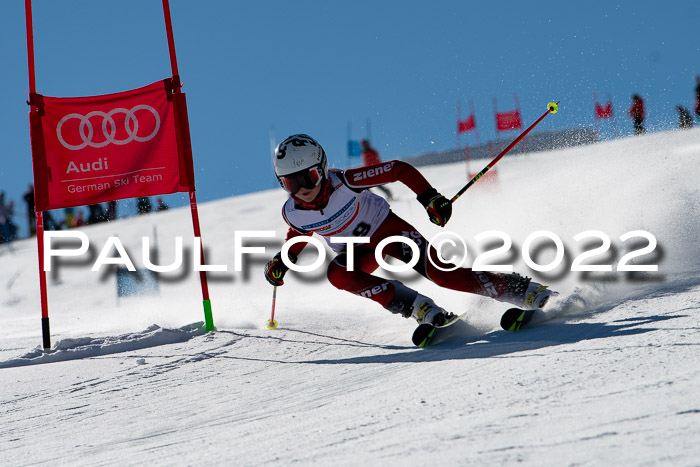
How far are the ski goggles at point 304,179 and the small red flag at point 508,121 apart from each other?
44.0 ft

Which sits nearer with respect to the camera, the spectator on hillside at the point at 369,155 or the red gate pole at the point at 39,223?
the red gate pole at the point at 39,223

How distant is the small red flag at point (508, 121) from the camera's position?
1741cm

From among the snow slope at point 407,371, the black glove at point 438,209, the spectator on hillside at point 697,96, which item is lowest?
the snow slope at point 407,371

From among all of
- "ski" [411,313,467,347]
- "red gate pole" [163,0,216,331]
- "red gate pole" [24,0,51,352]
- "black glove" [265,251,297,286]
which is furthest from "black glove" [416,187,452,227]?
"red gate pole" [24,0,51,352]

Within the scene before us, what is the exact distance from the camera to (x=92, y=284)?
1168 cm

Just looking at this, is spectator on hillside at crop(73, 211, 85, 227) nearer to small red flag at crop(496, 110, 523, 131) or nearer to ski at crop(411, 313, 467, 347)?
small red flag at crop(496, 110, 523, 131)

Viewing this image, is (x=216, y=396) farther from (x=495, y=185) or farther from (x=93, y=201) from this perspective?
(x=495, y=185)

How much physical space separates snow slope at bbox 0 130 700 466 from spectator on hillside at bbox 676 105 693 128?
8.16 metres

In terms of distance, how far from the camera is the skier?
14.6 ft

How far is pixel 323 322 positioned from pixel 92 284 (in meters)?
6.84

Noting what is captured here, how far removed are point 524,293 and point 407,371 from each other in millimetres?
1180

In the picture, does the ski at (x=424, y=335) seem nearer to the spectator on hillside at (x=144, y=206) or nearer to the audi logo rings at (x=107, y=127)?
the audi logo rings at (x=107, y=127)

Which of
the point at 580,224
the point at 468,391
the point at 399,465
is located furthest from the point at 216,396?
the point at 580,224

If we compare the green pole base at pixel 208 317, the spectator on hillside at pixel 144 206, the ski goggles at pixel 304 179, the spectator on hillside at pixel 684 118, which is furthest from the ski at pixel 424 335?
the spectator on hillside at pixel 144 206
